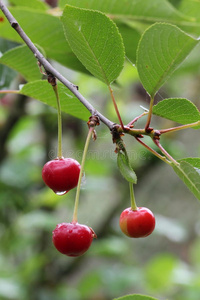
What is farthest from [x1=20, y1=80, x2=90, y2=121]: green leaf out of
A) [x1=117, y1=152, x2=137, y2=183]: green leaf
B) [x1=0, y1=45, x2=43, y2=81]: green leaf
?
[x1=117, y1=152, x2=137, y2=183]: green leaf

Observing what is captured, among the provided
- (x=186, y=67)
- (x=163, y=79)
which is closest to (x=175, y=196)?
(x=186, y=67)

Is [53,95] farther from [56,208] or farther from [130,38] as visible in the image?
[56,208]

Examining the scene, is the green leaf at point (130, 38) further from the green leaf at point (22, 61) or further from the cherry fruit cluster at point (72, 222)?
the cherry fruit cluster at point (72, 222)

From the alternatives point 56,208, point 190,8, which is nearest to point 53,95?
point 190,8

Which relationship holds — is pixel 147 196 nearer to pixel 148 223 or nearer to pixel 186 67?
pixel 186 67

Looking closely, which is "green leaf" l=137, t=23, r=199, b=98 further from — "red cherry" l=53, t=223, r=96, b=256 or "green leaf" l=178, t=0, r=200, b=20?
"green leaf" l=178, t=0, r=200, b=20

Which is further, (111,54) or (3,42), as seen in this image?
(3,42)
